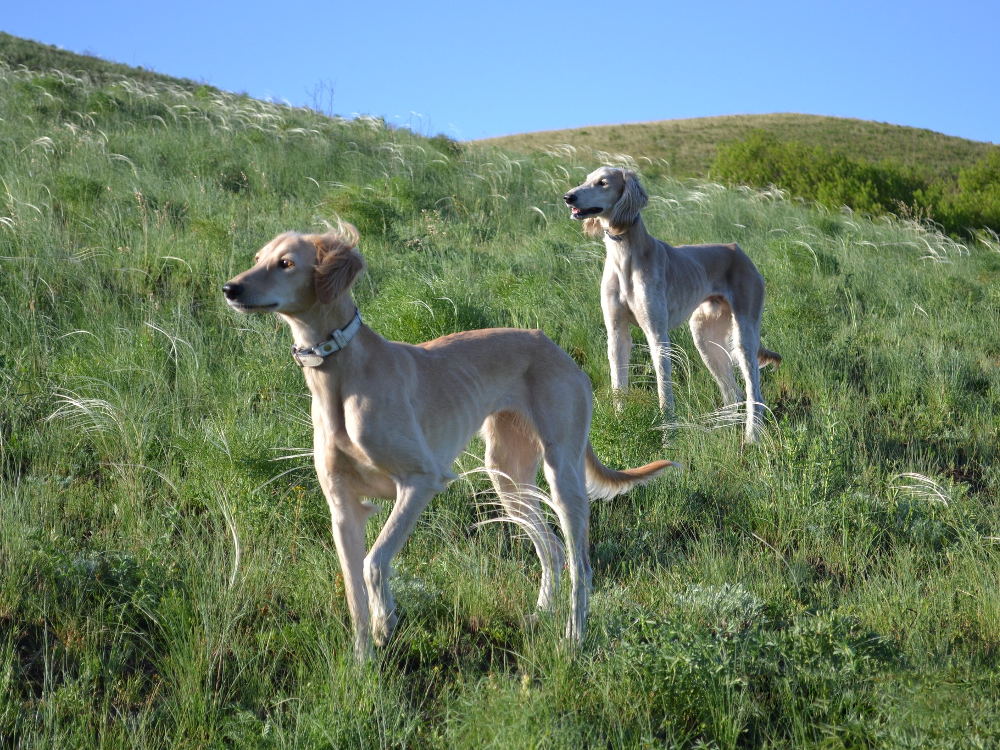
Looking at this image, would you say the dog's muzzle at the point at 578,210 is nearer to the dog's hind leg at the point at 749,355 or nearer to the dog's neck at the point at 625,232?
the dog's neck at the point at 625,232

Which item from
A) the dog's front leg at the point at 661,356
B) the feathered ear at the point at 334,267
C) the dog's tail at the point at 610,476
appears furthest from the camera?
the dog's front leg at the point at 661,356

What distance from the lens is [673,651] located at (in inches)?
142

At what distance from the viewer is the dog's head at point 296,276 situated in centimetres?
349

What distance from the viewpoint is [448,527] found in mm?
5273

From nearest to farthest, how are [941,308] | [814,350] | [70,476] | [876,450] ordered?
[70,476] < [876,450] < [814,350] < [941,308]

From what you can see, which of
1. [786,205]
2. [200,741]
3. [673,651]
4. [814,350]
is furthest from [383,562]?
[786,205]

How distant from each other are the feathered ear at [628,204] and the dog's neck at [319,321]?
3956mm

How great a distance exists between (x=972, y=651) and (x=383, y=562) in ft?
8.93

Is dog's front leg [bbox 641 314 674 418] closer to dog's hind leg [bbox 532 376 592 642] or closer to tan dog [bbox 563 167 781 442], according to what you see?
tan dog [bbox 563 167 781 442]

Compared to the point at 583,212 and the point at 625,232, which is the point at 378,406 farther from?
the point at 625,232

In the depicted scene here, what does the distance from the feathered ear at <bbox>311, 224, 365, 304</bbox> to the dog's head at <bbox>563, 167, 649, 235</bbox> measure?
3.68 m

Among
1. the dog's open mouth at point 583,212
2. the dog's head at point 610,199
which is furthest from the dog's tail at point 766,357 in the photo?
the dog's open mouth at point 583,212

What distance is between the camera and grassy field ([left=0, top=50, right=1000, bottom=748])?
350 centimetres

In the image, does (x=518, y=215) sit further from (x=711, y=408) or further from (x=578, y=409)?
(x=578, y=409)
